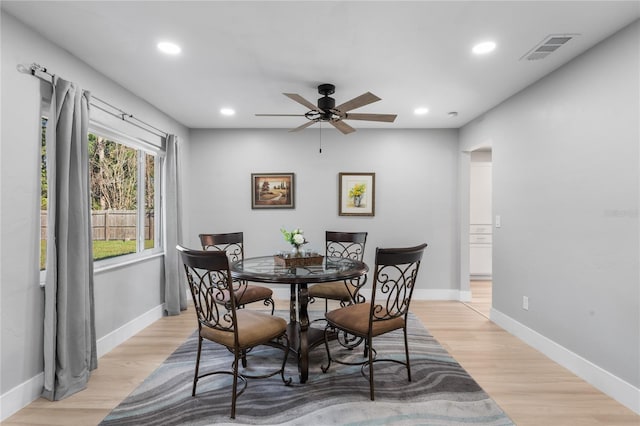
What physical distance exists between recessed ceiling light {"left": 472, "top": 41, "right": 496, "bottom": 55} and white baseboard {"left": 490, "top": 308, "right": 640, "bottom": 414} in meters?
2.48

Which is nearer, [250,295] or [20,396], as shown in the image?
[20,396]

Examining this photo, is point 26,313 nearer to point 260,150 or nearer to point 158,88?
point 158,88

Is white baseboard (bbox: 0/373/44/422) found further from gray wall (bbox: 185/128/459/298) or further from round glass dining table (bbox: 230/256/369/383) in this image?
gray wall (bbox: 185/128/459/298)

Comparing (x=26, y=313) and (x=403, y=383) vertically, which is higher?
(x=26, y=313)

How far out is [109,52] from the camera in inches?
101

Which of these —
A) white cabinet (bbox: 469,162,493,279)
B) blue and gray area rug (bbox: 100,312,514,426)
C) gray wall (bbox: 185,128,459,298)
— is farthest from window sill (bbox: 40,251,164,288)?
white cabinet (bbox: 469,162,493,279)

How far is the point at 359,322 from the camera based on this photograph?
2.34m

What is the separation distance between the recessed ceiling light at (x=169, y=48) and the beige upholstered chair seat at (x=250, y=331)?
204cm

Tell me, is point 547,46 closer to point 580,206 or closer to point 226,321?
point 580,206

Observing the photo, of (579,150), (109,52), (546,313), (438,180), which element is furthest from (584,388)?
(109,52)

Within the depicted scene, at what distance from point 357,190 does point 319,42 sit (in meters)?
2.71

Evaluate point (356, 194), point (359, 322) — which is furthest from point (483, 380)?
point (356, 194)

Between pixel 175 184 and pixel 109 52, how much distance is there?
1812mm

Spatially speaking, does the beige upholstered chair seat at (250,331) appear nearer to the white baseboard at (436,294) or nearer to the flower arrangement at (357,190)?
the flower arrangement at (357,190)
